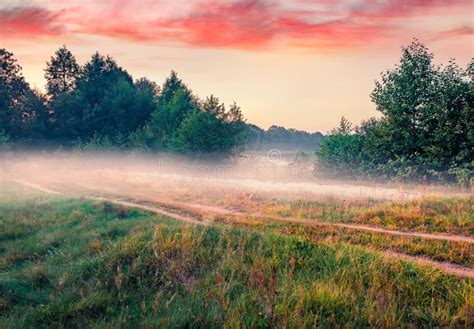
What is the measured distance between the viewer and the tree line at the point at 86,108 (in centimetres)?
5149

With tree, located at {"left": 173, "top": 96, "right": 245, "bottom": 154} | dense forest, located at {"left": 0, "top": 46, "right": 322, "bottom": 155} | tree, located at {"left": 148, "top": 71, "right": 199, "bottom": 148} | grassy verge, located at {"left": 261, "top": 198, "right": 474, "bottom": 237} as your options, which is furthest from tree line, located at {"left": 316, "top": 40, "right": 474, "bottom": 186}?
tree, located at {"left": 148, "top": 71, "right": 199, "bottom": 148}

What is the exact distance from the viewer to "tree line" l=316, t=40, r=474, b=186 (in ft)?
75.9

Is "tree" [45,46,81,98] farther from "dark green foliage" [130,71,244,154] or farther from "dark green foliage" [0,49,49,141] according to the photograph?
"dark green foliage" [130,71,244,154]

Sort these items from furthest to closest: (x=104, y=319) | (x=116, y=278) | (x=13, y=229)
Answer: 1. (x=13, y=229)
2. (x=116, y=278)
3. (x=104, y=319)

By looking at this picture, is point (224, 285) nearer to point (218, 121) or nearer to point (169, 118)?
point (218, 121)

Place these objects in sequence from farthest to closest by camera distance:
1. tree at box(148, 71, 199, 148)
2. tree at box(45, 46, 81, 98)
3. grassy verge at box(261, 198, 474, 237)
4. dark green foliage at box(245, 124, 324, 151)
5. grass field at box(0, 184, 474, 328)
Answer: dark green foliage at box(245, 124, 324, 151), tree at box(45, 46, 81, 98), tree at box(148, 71, 199, 148), grassy verge at box(261, 198, 474, 237), grass field at box(0, 184, 474, 328)

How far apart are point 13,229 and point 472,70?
2633cm

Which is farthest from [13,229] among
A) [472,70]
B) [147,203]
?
[472,70]

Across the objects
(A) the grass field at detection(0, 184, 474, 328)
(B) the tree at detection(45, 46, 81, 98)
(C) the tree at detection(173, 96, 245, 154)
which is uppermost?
(B) the tree at detection(45, 46, 81, 98)

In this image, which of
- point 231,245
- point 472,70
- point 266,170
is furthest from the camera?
point 266,170

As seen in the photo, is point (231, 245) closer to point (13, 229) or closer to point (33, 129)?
point (13, 229)

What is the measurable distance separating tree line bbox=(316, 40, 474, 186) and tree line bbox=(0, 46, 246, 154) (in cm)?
2782

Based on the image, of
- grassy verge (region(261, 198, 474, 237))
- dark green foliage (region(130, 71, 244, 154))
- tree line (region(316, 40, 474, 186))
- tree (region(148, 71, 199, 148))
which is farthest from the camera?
tree (region(148, 71, 199, 148))

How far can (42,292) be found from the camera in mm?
8367
